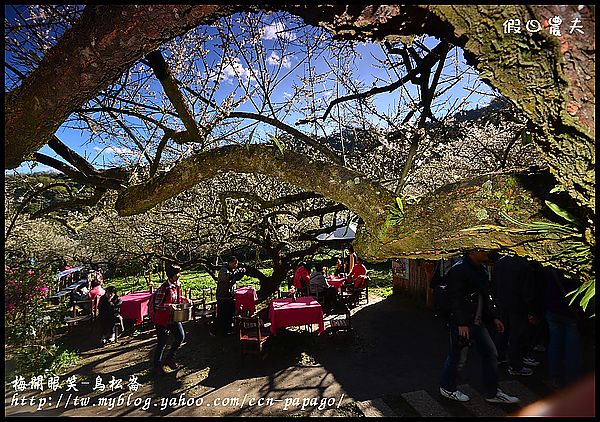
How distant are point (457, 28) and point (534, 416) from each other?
94cm

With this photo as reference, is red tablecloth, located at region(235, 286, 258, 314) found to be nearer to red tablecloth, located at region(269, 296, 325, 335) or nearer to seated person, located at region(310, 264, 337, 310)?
red tablecloth, located at region(269, 296, 325, 335)

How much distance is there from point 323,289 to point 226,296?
264 cm

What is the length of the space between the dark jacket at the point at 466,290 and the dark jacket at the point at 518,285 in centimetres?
89

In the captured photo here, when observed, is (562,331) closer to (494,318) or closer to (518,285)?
(494,318)

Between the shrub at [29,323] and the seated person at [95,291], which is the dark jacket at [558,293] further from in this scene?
the seated person at [95,291]

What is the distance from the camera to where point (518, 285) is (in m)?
4.36

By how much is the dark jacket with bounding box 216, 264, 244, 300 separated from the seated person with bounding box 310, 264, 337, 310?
2.17 metres

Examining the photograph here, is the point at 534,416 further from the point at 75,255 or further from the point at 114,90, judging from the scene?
the point at 75,255

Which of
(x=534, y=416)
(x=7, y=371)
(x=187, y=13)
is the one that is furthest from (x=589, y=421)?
(x=7, y=371)

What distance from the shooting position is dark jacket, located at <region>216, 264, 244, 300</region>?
705 cm

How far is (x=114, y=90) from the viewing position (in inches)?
135

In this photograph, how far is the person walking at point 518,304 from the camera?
4.25 m

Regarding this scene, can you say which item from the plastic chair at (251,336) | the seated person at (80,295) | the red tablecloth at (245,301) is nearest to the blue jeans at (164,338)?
the plastic chair at (251,336)

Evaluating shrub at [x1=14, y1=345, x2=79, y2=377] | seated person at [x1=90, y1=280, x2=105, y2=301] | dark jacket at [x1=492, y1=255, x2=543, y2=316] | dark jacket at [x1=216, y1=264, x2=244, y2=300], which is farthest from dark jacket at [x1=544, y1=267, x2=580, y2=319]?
seated person at [x1=90, y1=280, x2=105, y2=301]
